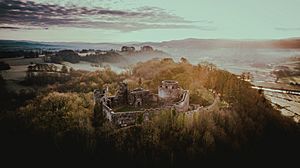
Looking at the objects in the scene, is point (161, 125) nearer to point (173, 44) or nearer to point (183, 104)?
point (183, 104)

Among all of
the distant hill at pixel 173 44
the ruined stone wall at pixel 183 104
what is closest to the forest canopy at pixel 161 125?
the ruined stone wall at pixel 183 104

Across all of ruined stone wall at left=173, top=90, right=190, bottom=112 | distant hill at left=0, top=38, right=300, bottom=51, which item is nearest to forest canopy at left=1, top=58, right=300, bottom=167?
ruined stone wall at left=173, top=90, right=190, bottom=112

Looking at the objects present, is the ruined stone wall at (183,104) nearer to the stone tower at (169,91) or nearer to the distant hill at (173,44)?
the stone tower at (169,91)

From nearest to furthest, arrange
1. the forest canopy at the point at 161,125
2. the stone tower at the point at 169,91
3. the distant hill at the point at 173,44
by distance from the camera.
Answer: the forest canopy at the point at 161,125 → the distant hill at the point at 173,44 → the stone tower at the point at 169,91

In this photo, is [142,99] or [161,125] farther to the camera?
[142,99]

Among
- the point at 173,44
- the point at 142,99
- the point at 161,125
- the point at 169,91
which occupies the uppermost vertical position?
the point at 173,44

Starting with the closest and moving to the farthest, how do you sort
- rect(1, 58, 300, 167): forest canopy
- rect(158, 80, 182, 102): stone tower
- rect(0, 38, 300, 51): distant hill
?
rect(1, 58, 300, 167): forest canopy
rect(0, 38, 300, 51): distant hill
rect(158, 80, 182, 102): stone tower

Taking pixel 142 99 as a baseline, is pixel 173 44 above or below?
above

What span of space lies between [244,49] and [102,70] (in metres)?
2.03

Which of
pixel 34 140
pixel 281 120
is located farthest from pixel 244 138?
pixel 34 140

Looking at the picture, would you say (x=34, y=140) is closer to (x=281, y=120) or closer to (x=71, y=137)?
(x=71, y=137)

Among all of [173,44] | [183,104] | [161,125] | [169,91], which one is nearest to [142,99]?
[169,91]

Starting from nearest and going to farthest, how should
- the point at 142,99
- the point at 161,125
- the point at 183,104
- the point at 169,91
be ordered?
the point at 161,125 < the point at 183,104 < the point at 169,91 < the point at 142,99

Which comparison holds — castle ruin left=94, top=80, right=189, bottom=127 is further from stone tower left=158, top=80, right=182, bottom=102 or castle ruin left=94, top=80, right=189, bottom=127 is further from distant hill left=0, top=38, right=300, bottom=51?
distant hill left=0, top=38, right=300, bottom=51
